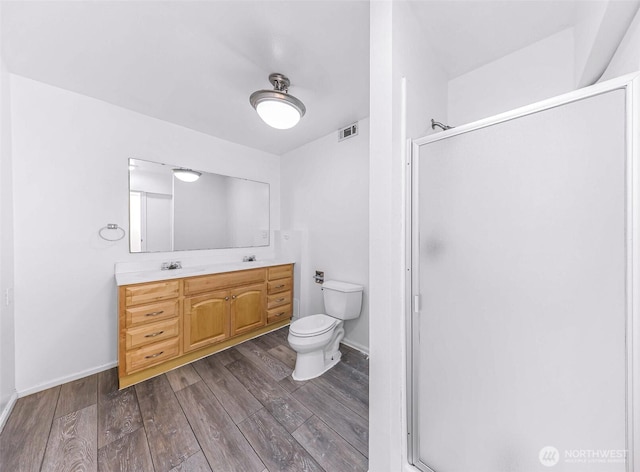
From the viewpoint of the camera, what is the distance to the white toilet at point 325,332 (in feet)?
6.22

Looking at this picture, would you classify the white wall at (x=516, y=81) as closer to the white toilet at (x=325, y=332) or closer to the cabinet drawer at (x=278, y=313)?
the white toilet at (x=325, y=332)

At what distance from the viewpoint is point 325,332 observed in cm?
197

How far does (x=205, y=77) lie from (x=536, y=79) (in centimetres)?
219

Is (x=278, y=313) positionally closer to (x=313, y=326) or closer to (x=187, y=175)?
(x=313, y=326)

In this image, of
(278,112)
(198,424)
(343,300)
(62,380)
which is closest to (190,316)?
(198,424)

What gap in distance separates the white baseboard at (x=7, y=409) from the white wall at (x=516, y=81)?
3547 mm

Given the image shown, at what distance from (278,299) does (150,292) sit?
134 centimetres

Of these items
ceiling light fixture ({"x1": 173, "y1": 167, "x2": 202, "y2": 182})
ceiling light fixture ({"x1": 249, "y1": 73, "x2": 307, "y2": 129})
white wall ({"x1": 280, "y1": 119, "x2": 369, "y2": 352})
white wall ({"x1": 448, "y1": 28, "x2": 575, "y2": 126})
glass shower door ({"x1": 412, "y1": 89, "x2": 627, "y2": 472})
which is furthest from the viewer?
ceiling light fixture ({"x1": 173, "y1": 167, "x2": 202, "y2": 182})

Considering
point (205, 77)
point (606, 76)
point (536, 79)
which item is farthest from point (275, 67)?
point (606, 76)

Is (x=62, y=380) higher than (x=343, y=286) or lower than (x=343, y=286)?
lower

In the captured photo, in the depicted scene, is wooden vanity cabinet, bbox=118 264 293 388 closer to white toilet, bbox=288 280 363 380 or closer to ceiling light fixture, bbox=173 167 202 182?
white toilet, bbox=288 280 363 380

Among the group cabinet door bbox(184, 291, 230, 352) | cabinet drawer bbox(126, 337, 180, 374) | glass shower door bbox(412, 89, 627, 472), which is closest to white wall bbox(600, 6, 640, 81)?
glass shower door bbox(412, 89, 627, 472)

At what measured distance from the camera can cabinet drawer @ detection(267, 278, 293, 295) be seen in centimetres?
274

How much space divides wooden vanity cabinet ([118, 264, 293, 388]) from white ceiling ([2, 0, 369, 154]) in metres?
1.59
